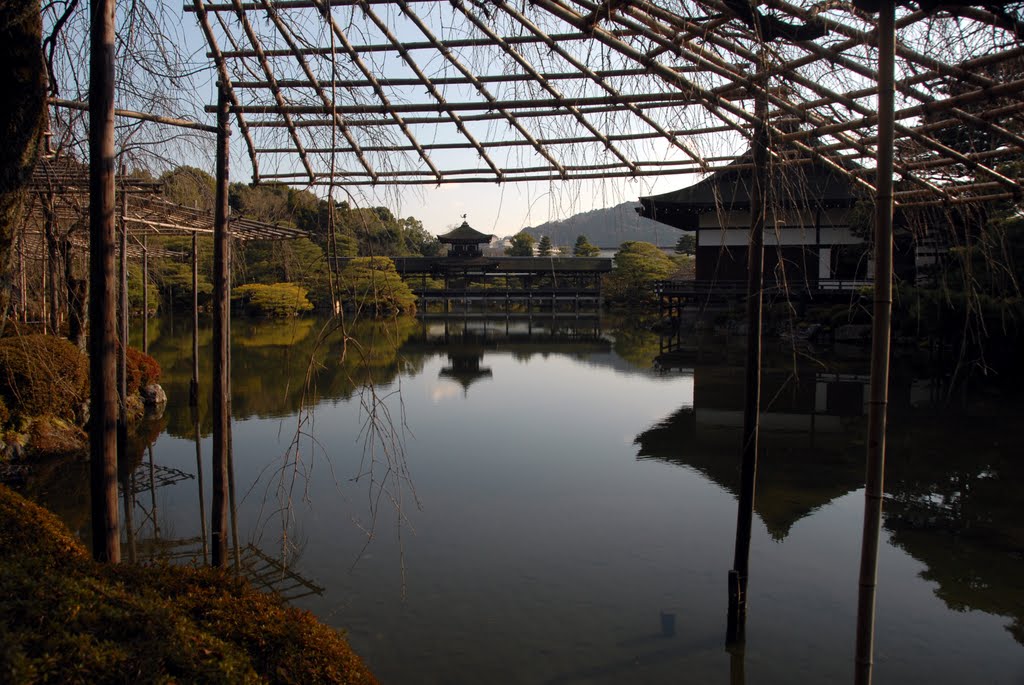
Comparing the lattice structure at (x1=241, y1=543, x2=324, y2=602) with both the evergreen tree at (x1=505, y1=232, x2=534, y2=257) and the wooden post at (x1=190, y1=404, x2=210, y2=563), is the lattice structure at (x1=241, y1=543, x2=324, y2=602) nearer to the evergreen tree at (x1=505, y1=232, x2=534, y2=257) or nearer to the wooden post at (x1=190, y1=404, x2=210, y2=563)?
the wooden post at (x1=190, y1=404, x2=210, y2=563)

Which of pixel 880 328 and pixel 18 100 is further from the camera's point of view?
pixel 18 100

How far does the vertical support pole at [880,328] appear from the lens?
1806 mm

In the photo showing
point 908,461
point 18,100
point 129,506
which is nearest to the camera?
point 18,100

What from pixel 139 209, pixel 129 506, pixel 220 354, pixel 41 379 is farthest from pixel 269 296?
pixel 220 354

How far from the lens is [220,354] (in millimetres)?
4078

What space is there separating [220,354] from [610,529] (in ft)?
11.1

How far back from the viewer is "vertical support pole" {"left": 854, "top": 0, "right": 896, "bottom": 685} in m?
1.81

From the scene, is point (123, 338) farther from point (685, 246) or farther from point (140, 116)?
point (685, 246)

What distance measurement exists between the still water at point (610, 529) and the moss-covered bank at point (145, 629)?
356mm

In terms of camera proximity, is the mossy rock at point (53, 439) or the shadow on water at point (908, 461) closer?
the shadow on water at point (908, 461)

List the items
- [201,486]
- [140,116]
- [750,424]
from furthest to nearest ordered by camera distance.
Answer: [201,486]
[750,424]
[140,116]

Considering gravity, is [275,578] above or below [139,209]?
below

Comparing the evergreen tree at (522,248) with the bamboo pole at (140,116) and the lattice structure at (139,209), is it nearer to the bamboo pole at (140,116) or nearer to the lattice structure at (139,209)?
the lattice structure at (139,209)

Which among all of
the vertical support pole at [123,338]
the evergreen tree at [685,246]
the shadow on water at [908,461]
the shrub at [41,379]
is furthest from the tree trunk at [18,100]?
the evergreen tree at [685,246]
